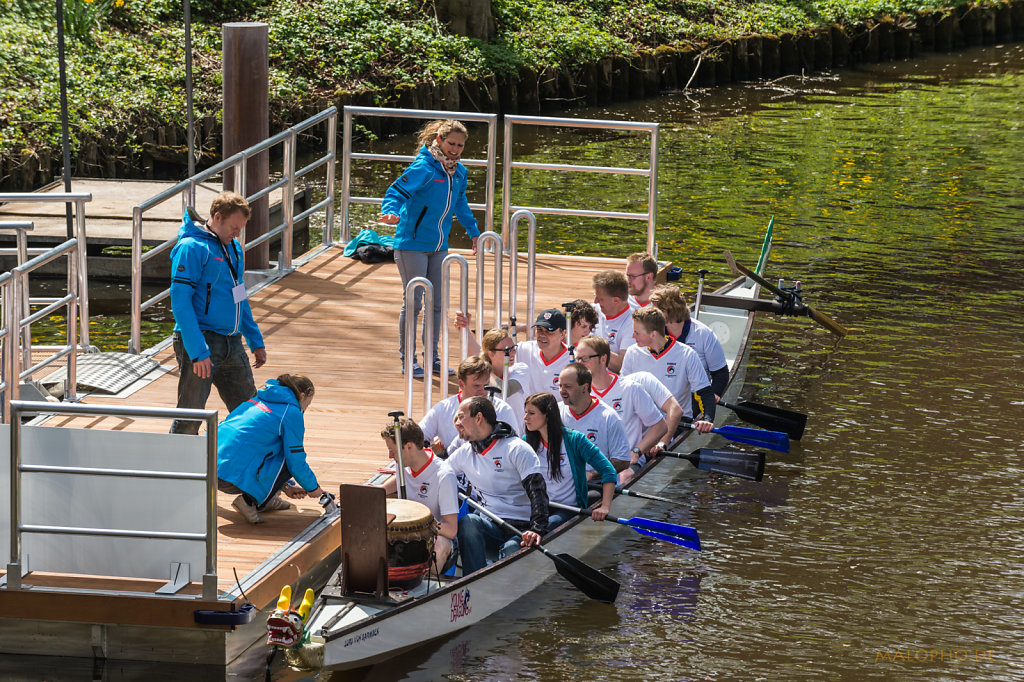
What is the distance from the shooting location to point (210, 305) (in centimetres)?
804

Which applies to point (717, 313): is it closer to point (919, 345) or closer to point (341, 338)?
point (919, 345)

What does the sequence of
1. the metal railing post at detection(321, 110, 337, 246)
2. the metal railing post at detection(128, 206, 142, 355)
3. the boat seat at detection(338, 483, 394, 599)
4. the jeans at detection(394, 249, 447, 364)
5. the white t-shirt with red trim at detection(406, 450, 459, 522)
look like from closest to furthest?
the boat seat at detection(338, 483, 394, 599) < the white t-shirt with red trim at detection(406, 450, 459, 522) < the metal railing post at detection(128, 206, 142, 355) < the jeans at detection(394, 249, 447, 364) < the metal railing post at detection(321, 110, 337, 246)

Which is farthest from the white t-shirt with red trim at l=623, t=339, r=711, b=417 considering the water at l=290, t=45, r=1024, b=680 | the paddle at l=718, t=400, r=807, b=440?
the paddle at l=718, t=400, r=807, b=440

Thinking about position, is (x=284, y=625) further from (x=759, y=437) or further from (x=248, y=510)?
(x=759, y=437)

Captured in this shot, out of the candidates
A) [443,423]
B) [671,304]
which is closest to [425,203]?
[671,304]

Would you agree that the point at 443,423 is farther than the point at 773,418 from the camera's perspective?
No

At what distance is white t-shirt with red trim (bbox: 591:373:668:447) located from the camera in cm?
905

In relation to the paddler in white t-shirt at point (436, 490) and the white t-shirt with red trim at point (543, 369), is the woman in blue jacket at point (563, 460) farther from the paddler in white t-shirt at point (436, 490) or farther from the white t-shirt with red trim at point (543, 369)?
the white t-shirt with red trim at point (543, 369)

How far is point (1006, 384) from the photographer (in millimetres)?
12258

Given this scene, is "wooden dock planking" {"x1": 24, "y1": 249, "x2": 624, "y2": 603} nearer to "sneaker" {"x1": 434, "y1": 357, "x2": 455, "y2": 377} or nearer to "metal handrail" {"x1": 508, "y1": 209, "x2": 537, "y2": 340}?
"sneaker" {"x1": 434, "y1": 357, "x2": 455, "y2": 377}

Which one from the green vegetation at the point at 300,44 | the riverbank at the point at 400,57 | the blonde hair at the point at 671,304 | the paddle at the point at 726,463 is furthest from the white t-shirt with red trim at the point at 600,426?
the green vegetation at the point at 300,44

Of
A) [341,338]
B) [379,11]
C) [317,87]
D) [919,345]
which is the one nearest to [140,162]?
[317,87]

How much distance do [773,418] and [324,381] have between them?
3.49 m

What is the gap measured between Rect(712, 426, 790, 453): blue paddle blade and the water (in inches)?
17.2
